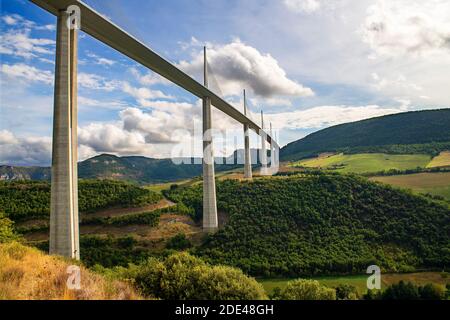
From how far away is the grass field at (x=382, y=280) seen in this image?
24375 mm

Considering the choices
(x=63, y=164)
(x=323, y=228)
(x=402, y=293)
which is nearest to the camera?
(x=63, y=164)

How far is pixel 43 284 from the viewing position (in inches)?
303

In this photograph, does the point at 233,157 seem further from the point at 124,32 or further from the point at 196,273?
the point at 196,273

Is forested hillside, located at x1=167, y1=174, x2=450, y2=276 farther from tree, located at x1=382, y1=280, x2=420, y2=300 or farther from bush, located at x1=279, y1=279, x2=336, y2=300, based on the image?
bush, located at x1=279, y1=279, x2=336, y2=300

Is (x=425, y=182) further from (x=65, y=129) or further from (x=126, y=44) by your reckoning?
(x=65, y=129)

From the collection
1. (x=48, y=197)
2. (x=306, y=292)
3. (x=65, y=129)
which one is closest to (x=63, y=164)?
(x=65, y=129)

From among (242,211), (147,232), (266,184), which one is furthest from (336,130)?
(147,232)

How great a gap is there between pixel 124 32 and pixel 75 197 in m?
10.1

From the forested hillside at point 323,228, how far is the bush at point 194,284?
51.0 feet

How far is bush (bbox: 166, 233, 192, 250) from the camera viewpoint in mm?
30078

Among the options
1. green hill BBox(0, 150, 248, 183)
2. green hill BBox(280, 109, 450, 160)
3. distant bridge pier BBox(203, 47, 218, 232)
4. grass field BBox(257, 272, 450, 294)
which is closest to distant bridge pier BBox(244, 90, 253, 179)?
distant bridge pier BBox(203, 47, 218, 232)

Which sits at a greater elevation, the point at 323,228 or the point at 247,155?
the point at 247,155

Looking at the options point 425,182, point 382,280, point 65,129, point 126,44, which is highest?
point 126,44

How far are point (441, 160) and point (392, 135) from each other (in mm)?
30084
